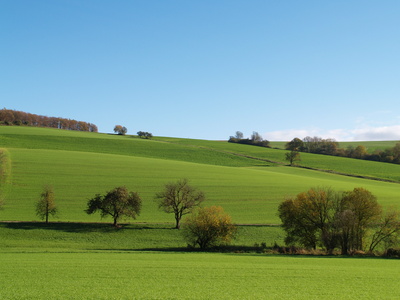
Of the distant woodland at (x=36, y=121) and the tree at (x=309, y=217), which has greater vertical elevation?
the distant woodland at (x=36, y=121)

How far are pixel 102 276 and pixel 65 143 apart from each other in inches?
3700

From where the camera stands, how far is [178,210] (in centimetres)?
4988

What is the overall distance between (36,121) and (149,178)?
114m

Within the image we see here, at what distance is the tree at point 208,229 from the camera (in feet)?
128

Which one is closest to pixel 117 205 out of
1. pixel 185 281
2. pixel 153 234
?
pixel 153 234

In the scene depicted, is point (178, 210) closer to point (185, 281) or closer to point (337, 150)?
point (185, 281)

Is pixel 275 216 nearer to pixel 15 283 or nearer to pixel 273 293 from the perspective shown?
pixel 273 293

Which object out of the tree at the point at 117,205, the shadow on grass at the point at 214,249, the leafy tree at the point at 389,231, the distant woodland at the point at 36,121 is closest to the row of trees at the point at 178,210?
the tree at the point at 117,205

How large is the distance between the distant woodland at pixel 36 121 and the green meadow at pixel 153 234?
43.2m

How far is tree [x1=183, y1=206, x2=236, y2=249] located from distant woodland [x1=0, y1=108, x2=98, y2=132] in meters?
122

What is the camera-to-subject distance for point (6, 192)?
5506cm

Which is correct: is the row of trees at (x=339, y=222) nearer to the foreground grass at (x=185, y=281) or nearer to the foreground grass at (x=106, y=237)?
the foreground grass at (x=106, y=237)

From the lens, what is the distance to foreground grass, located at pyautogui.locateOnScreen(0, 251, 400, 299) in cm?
1593

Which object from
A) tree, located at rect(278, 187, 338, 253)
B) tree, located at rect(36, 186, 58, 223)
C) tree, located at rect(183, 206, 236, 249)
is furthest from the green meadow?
tree, located at rect(278, 187, 338, 253)
